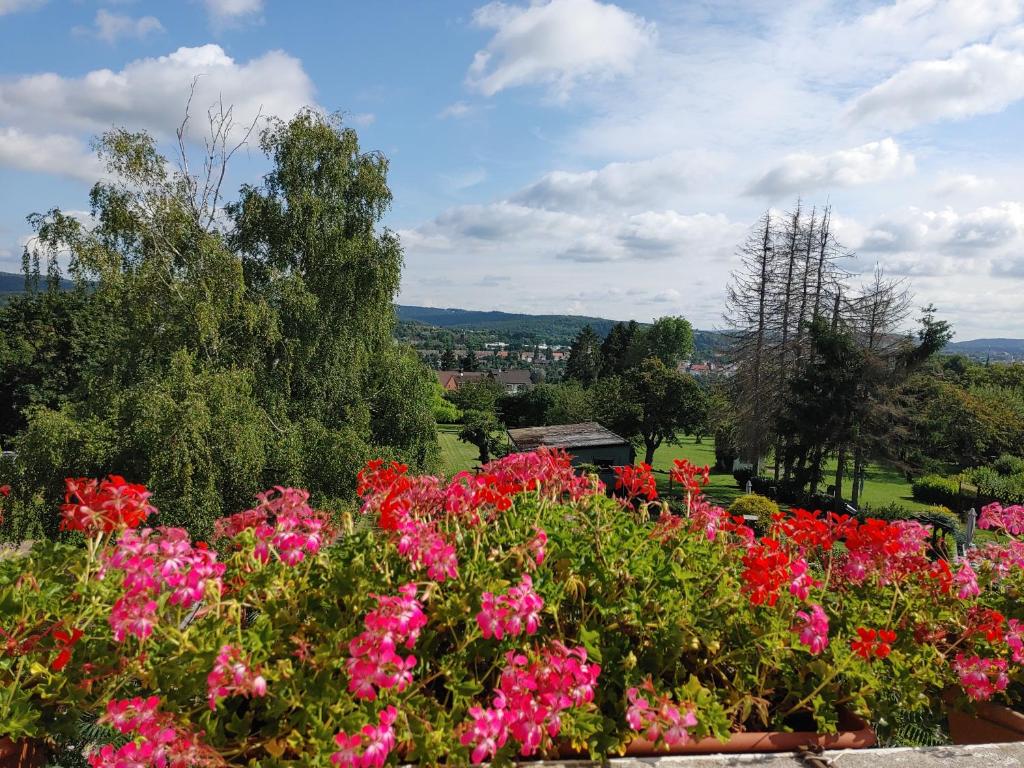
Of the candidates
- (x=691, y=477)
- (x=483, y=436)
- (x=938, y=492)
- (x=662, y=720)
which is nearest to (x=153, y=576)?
(x=662, y=720)

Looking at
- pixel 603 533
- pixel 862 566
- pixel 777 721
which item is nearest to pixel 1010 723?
pixel 862 566

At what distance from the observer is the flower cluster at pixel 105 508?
1613mm

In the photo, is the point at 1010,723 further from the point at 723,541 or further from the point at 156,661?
the point at 156,661

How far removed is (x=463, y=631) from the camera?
5.42ft

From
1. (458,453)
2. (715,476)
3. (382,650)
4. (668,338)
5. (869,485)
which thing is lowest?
(458,453)

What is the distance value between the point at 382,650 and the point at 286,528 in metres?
0.61

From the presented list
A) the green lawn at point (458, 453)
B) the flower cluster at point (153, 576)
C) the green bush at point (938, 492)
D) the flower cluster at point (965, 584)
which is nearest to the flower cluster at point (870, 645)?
the flower cluster at point (965, 584)

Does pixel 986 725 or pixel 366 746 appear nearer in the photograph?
pixel 366 746

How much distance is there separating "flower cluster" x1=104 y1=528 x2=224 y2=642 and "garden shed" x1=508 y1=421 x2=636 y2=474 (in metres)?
24.1

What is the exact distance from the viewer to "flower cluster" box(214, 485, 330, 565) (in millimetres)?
1651

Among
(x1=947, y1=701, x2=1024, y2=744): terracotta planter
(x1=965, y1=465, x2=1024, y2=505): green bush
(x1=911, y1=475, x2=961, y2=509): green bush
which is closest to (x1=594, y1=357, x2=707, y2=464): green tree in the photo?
(x1=911, y1=475, x2=961, y2=509): green bush

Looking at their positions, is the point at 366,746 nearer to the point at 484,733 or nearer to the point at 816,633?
the point at 484,733

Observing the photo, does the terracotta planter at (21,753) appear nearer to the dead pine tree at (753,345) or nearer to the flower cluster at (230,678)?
the flower cluster at (230,678)

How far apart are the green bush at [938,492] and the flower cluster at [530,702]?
25.7m
